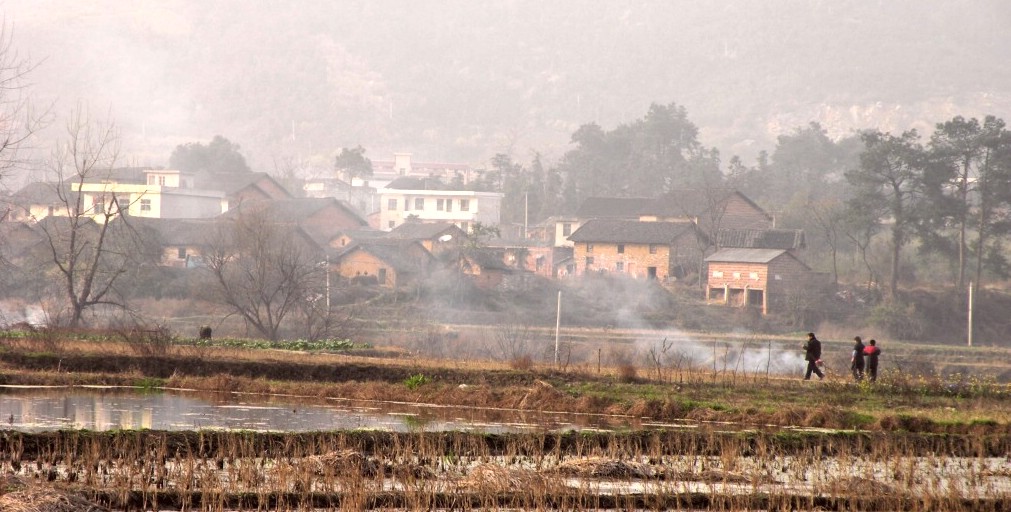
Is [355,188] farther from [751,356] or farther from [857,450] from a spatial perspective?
[857,450]

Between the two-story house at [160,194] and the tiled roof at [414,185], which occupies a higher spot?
the tiled roof at [414,185]

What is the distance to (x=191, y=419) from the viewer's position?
1916 cm

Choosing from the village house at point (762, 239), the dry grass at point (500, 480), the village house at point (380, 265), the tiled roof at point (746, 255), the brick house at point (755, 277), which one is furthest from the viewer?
the village house at point (762, 239)

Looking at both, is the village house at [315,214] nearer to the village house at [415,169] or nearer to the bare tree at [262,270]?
the bare tree at [262,270]

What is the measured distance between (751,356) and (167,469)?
1282 inches

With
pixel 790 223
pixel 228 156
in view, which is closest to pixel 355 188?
pixel 228 156

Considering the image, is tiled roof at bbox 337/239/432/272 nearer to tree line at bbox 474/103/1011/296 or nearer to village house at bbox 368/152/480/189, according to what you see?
tree line at bbox 474/103/1011/296

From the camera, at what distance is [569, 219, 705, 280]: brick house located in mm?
70312

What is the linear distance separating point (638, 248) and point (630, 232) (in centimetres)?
166

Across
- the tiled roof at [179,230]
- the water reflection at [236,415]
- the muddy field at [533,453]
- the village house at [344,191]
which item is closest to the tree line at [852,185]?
the village house at [344,191]

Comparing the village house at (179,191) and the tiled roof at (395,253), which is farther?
the village house at (179,191)

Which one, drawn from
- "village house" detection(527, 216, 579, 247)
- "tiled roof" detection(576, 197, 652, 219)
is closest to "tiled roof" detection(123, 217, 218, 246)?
"village house" detection(527, 216, 579, 247)

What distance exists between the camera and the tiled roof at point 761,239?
68188 mm

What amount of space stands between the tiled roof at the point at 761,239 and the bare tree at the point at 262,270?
23.6m
